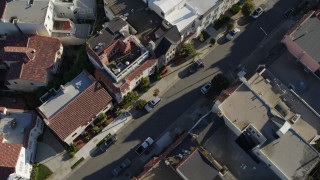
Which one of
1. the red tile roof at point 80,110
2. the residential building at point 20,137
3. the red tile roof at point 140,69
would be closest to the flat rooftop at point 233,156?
the red tile roof at point 140,69

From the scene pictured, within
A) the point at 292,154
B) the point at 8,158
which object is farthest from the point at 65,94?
the point at 292,154

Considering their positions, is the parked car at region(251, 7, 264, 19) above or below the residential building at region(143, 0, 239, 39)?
above

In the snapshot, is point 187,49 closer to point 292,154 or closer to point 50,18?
point 292,154

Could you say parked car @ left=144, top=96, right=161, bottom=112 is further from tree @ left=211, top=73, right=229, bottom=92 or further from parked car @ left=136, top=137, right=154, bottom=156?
tree @ left=211, top=73, right=229, bottom=92

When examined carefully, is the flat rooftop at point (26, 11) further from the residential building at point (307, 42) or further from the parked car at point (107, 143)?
the residential building at point (307, 42)

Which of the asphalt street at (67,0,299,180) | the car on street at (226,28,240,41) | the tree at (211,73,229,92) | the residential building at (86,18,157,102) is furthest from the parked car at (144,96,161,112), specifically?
the car on street at (226,28,240,41)

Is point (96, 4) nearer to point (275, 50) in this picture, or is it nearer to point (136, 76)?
point (136, 76)
